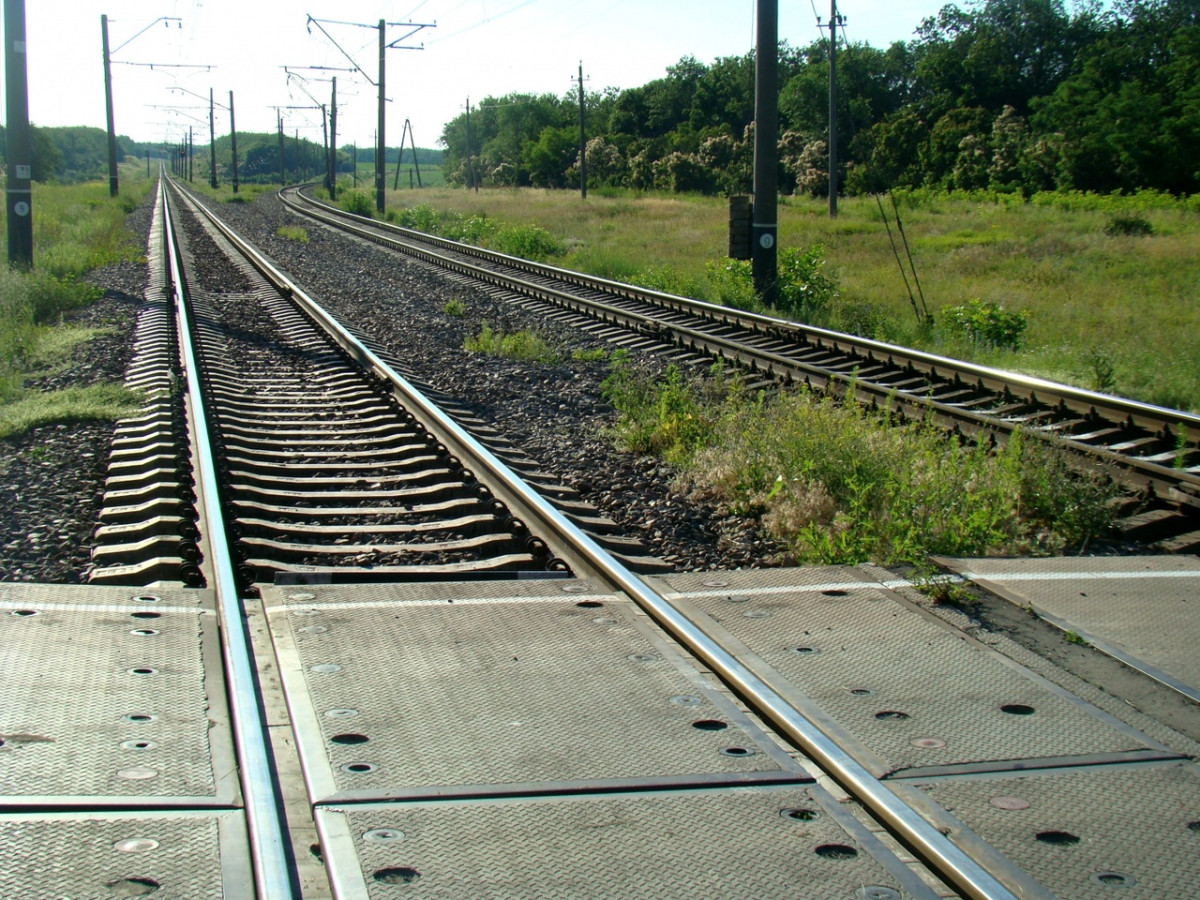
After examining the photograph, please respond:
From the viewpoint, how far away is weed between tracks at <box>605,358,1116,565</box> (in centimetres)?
564

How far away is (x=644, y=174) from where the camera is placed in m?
70.9

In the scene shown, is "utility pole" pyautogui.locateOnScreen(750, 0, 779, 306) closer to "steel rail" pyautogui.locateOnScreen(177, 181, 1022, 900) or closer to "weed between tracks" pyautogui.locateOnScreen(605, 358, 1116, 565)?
"weed between tracks" pyautogui.locateOnScreen(605, 358, 1116, 565)

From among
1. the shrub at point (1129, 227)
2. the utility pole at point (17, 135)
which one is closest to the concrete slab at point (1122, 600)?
the utility pole at point (17, 135)

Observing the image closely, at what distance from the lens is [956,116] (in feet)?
207

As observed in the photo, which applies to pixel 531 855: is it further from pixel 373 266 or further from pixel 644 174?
pixel 644 174

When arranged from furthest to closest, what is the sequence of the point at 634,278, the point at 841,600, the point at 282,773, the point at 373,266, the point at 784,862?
the point at 373,266
the point at 634,278
the point at 841,600
the point at 282,773
the point at 784,862

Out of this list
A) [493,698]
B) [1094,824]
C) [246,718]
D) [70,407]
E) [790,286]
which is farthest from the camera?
[790,286]

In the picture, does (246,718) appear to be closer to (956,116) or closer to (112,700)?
(112,700)

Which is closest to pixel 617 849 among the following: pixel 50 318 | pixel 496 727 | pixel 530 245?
pixel 496 727

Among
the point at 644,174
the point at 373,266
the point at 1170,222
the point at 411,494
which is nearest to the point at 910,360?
the point at 411,494

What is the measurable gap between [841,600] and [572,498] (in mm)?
2402

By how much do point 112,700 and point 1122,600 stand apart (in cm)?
393

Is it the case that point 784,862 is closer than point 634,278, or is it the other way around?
point 784,862

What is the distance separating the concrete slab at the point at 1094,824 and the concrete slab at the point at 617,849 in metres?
0.31
